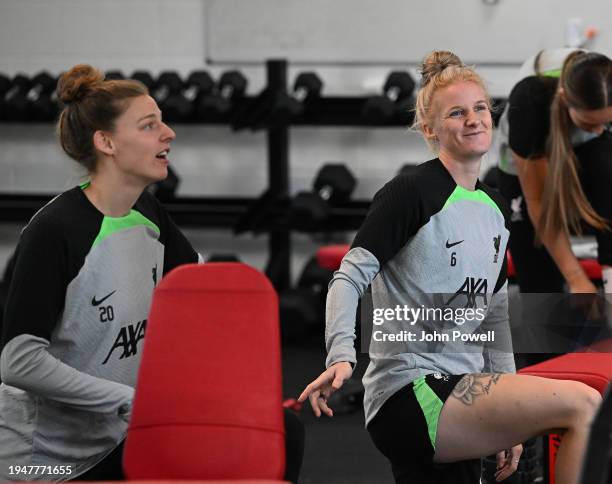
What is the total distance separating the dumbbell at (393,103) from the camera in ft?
17.5

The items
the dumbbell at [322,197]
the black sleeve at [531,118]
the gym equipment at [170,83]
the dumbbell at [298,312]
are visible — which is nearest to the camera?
the black sleeve at [531,118]

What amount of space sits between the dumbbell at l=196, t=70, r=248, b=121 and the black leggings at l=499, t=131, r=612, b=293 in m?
2.49

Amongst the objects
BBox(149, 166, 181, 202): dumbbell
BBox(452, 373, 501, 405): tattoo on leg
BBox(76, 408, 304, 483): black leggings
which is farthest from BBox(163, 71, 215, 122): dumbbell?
BBox(452, 373, 501, 405): tattoo on leg

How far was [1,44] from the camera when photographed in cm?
625

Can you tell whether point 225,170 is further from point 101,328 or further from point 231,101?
point 101,328

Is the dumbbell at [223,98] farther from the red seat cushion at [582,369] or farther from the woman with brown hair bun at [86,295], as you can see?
the red seat cushion at [582,369]

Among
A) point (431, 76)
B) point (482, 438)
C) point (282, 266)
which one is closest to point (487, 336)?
point (482, 438)

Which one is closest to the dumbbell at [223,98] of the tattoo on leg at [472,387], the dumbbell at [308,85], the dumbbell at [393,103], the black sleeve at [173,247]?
the dumbbell at [308,85]

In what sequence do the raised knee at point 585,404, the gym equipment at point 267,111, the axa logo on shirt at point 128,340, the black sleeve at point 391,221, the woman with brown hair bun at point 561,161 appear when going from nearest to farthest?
the raised knee at point 585,404
the black sleeve at point 391,221
the axa logo on shirt at point 128,340
the woman with brown hair bun at point 561,161
the gym equipment at point 267,111

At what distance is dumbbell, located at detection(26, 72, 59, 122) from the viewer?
227 inches

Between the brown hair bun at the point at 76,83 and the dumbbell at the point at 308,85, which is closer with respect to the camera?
the brown hair bun at the point at 76,83

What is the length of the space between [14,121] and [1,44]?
0.65 m

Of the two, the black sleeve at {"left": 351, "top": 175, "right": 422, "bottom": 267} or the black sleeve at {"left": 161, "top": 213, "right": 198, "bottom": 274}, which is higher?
the black sleeve at {"left": 351, "top": 175, "right": 422, "bottom": 267}

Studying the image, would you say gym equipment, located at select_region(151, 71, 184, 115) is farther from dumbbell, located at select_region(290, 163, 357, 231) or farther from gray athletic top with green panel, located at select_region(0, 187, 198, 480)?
gray athletic top with green panel, located at select_region(0, 187, 198, 480)
